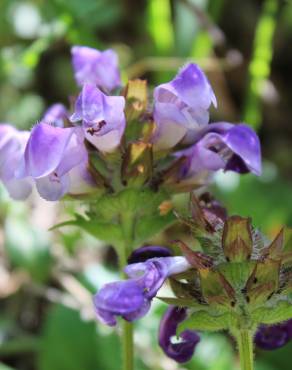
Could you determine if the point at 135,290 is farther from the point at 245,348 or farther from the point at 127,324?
the point at 127,324

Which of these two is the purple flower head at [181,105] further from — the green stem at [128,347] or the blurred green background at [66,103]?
the blurred green background at [66,103]

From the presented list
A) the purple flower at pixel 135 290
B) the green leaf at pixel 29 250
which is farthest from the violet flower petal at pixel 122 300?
the green leaf at pixel 29 250

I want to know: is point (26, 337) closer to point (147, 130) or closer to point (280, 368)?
A: point (280, 368)

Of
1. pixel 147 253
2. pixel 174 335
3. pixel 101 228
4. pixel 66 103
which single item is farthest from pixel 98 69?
pixel 66 103

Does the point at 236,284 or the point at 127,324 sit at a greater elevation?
the point at 236,284

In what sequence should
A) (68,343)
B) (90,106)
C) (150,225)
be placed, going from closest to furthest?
(90,106), (150,225), (68,343)

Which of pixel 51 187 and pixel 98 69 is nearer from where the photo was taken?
pixel 51 187

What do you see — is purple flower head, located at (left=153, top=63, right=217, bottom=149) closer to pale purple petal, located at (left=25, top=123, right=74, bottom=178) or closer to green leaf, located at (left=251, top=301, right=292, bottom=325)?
pale purple petal, located at (left=25, top=123, right=74, bottom=178)
